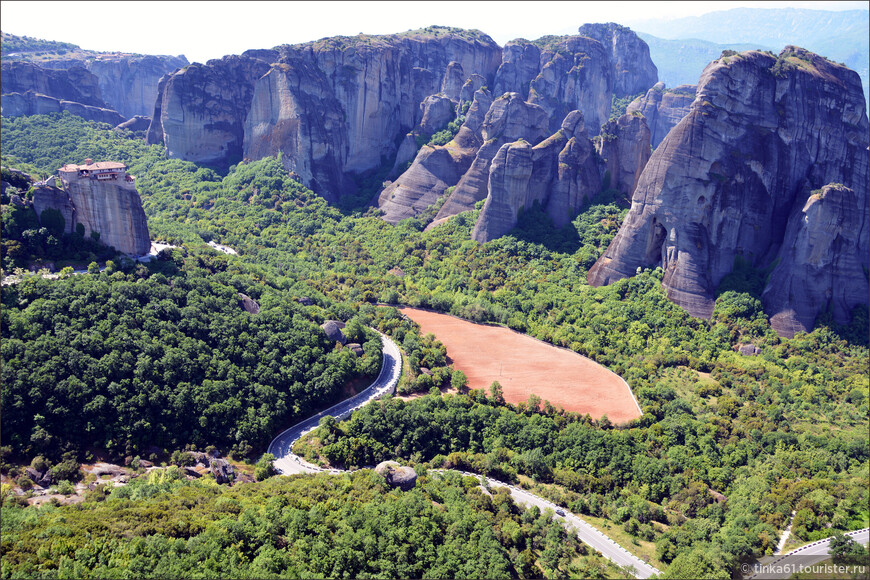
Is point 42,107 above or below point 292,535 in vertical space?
above

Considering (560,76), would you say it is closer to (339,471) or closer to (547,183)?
(547,183)

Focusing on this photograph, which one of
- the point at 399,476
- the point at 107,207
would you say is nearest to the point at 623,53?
the point at 107,207

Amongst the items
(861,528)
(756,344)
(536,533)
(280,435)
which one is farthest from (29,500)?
(756,344)

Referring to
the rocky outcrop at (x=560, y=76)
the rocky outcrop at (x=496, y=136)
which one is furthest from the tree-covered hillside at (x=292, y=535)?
the rocky outcrop at (x=560, y=76)

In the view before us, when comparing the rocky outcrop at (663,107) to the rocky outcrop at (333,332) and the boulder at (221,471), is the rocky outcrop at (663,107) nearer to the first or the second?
the rocky outcrop at (333,332)

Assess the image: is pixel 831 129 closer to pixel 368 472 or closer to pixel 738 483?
pixel 738 483
